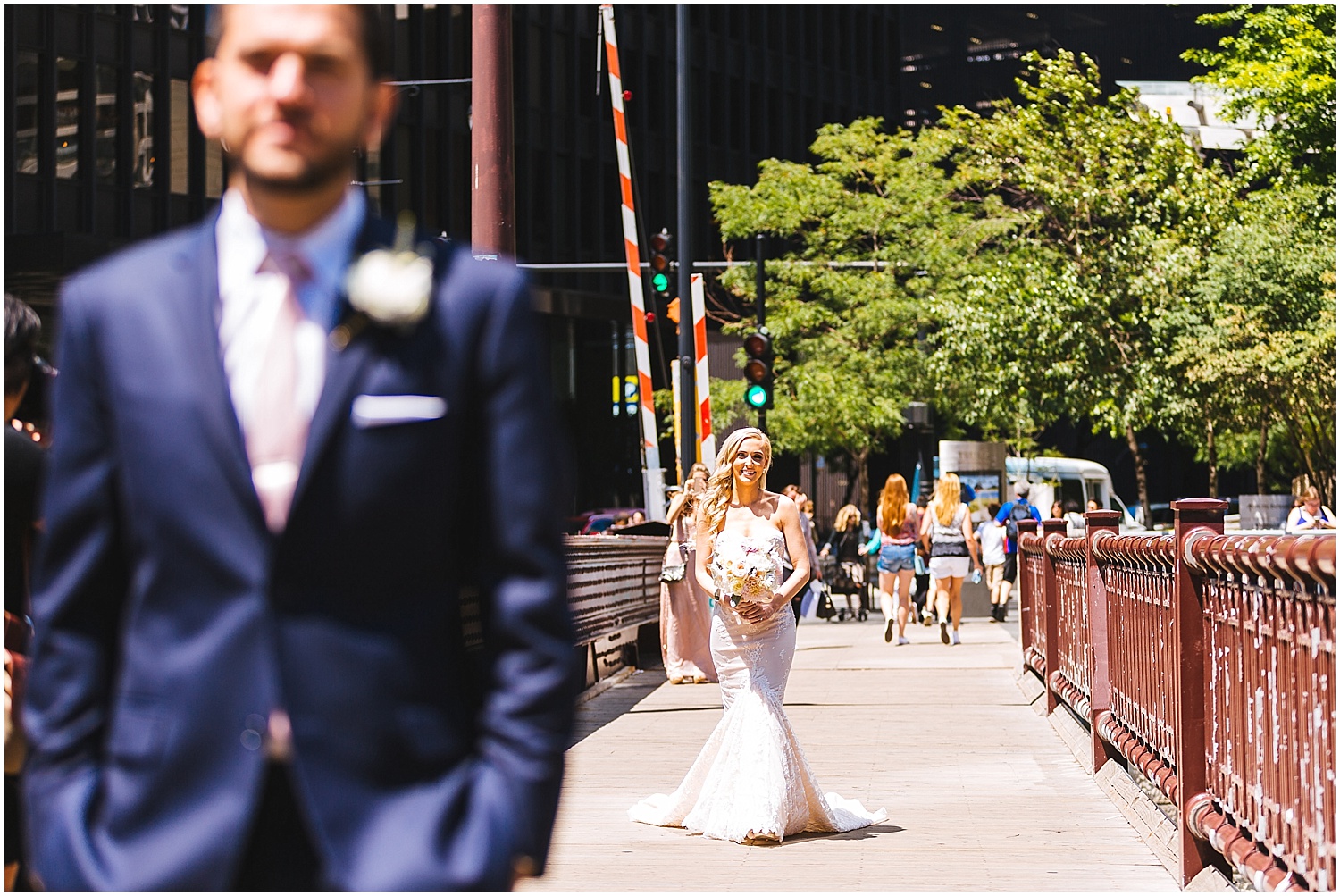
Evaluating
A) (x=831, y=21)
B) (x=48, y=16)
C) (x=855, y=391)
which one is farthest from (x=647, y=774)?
(x=831, y=21)

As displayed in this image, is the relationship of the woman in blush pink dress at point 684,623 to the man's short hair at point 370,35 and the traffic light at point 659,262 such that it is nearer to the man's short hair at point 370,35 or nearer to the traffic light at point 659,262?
the traffic light at point 659,262

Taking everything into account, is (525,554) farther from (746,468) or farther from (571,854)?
(746,468)

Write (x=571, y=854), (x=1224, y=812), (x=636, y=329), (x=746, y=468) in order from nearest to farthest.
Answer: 1. (x=1224, y=812)
2. (x=571, y=854)
3. (x=746, y=468)
4. (x=636, y=329)

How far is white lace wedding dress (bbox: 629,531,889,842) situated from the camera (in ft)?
26.9

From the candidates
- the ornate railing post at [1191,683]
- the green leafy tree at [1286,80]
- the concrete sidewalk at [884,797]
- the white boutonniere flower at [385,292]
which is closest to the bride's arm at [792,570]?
the concrete sidewalk at [884,797]

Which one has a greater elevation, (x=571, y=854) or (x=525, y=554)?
(x=525, y=554)

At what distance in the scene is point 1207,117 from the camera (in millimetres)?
50469

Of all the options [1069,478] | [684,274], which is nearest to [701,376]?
[684,274]

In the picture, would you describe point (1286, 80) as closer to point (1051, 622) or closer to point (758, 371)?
point (758, 371)

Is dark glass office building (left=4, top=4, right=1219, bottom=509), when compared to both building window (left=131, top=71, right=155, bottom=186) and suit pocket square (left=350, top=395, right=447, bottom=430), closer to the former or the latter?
building window (left=131, top=71, right=155, bottom=186)

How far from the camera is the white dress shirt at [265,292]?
7.45ft

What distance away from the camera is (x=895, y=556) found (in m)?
21.1

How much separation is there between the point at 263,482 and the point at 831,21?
60.0 m

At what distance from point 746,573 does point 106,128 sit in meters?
34.7
